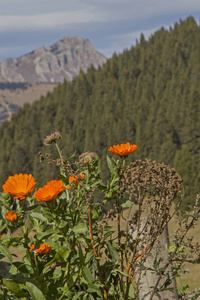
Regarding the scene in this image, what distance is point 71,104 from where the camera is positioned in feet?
413

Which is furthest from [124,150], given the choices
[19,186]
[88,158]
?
[19,186]

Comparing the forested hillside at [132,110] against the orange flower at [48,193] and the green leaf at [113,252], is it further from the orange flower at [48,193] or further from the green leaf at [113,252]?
the orange flower at [48,193]

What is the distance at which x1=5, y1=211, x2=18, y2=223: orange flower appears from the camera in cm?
189

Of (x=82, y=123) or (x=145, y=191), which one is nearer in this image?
(x=145, y=191)

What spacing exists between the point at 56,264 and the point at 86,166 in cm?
62

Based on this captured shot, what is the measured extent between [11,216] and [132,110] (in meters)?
108

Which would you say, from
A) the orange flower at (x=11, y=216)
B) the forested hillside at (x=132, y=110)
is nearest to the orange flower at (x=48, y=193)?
the orange flower at (x=11, y=216)

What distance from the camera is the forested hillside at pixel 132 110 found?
86062 mm

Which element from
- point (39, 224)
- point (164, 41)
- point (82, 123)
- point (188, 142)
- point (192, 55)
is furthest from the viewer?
point (164, 41)

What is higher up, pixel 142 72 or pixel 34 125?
pixel 142 72

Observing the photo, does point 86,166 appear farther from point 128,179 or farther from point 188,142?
point 188,142

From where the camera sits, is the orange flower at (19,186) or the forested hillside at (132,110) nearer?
the orange flower at (19,186)

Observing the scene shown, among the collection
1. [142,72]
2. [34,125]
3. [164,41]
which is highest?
[164,41]

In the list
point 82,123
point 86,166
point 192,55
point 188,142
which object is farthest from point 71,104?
point 86,166
